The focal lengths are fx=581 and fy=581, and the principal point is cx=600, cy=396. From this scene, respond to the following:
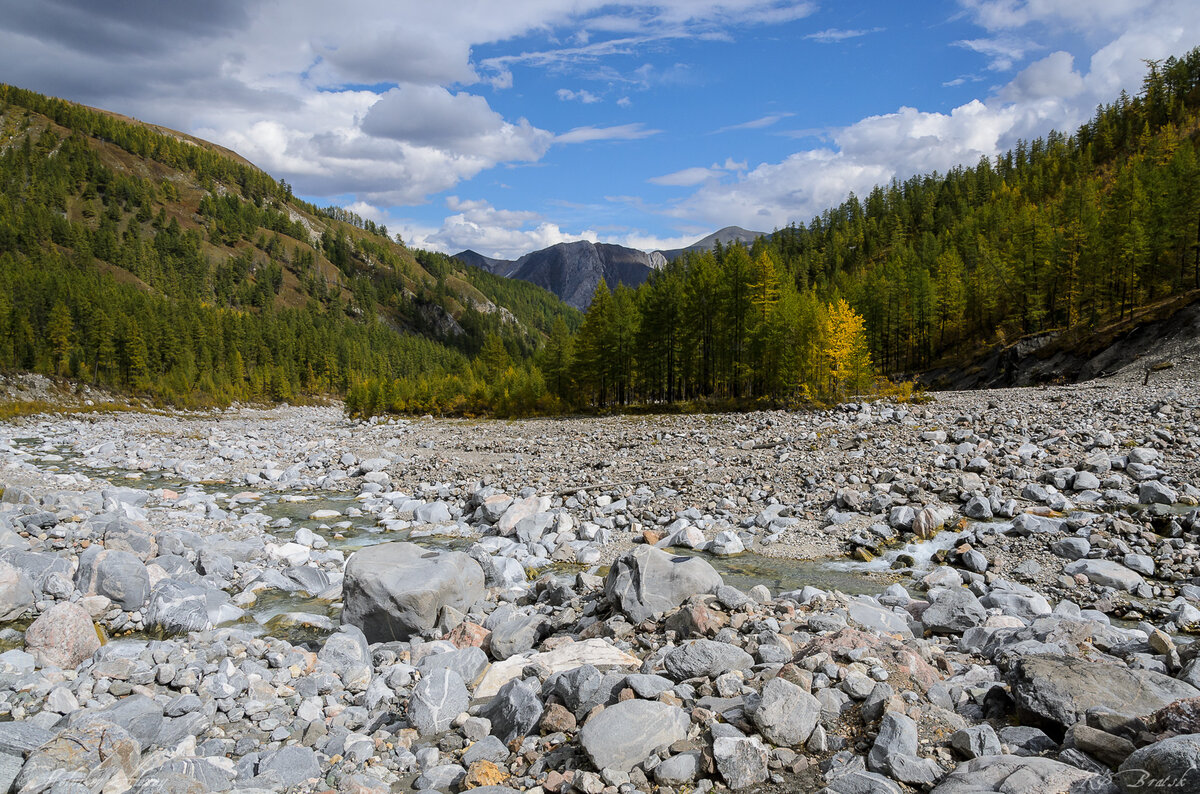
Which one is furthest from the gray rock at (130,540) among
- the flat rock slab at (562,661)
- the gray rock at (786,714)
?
the gray rock at (786,714)

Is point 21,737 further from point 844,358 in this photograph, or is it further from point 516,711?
point 844,358

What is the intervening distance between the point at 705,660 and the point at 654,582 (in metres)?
2.41

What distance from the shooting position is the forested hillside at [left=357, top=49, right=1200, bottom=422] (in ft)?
140

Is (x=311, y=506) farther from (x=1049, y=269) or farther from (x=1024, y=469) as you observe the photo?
(x=1049, y=269)

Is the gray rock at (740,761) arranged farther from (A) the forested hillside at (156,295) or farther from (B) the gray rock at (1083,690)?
(A) the forested hillside at (156,295)

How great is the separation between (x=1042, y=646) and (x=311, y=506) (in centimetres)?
2025

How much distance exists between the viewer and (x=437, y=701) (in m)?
6.54

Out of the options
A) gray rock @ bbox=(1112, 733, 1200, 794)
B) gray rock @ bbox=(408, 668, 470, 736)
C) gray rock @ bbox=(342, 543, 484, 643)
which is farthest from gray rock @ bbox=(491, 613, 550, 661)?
gray rock @ bbox=(1112, 733, 1200, 794)

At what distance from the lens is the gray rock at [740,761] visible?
15.3ft

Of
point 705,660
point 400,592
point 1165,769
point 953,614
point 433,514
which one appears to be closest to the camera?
point 1165,769

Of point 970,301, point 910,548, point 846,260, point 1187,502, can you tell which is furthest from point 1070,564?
point 846,260

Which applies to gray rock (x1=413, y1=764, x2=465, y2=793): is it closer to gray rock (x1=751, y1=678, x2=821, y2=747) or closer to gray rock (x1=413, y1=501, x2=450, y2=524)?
gray rock (x1=751, y1=678, x2=821, y2=747)

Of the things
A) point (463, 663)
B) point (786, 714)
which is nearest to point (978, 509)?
point (786, 714)

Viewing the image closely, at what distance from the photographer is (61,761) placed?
5383mm
